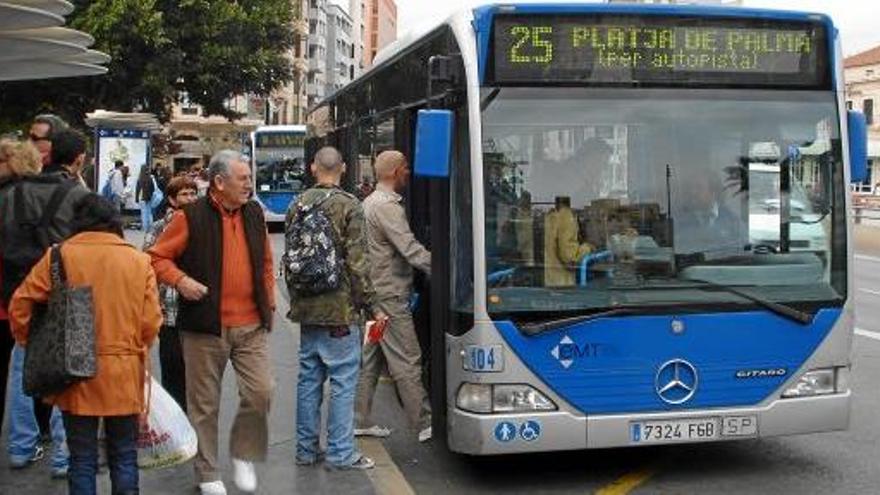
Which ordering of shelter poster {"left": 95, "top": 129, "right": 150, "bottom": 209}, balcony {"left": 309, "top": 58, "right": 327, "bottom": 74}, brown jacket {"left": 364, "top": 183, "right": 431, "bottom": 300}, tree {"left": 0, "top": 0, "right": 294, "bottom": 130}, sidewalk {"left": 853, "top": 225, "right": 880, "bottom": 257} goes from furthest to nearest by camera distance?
balcony {"left": 309, "top": 58, "right": 327, "bottom": 74}, tree {"left": 0, "top": 0, "right": 294, "bottom": 130}, sidewalk {"left": 853, "top": 225, "right": 880, "bottom": 257}, shelter poster {"left": 95, "top": 129, "right": 150, "bottom": 209}, brown jacket {"left": 364, "top": 183, "right": 431, "bottom": 300}

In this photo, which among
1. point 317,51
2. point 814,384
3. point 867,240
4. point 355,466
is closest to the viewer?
point 814,384

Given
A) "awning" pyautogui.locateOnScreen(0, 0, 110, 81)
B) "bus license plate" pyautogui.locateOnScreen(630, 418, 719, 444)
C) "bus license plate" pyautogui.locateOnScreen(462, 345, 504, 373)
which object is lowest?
"bus license plate" pyautogui.locateOnScreen(630, 418, 719, 444)

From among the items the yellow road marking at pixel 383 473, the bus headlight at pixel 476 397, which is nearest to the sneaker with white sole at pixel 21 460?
the yellow road marking at pixel 383 473

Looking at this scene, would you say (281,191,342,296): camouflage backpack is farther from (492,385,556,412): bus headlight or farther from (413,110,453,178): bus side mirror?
(492,385,556,412): bus headlight

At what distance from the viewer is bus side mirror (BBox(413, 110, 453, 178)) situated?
5566mm

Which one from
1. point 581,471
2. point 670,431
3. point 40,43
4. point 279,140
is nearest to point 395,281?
point 581,471

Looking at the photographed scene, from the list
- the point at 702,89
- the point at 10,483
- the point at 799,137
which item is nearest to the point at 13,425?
the point at 10,483

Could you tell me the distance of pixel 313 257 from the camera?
Result: 5930mm

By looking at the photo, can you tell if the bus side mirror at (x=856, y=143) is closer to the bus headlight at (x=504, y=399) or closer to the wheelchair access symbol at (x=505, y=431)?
the bus headlight at (x=504, y=399)

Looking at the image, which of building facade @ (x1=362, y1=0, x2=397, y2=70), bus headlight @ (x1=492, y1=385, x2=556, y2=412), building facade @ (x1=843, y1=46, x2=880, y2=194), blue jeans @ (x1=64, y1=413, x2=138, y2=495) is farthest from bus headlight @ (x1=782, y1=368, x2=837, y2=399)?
building facade @ (x1=362, y1=0, x2=397, y2=70)

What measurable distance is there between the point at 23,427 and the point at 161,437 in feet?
4.66

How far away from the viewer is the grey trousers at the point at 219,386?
556cm

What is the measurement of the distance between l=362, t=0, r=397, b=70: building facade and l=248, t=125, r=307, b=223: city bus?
120 metres

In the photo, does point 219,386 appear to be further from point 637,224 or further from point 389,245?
point 637,224
